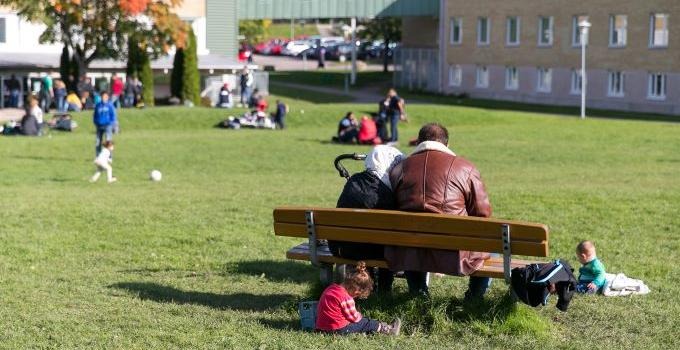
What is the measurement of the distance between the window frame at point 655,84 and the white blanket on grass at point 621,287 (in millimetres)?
44238

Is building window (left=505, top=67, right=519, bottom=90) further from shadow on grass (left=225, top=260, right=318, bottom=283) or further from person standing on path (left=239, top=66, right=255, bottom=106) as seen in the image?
shadow on grass (left=225, top=260, right=318, bottom=283)

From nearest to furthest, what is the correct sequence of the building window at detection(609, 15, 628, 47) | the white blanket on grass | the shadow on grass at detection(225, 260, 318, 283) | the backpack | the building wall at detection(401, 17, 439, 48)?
1. the backpack
2. the white blanket on grass
3. the shadow on grass at detection(225, 260, 318, 283)
4. the building window at detection(609, 15, 628, 47)
5. the building wall at detection(401, 17, 439, 48)

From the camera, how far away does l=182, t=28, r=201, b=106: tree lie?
5281cm

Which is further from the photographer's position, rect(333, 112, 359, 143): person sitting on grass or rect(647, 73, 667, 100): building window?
rect(647, 73, 667, 100): building window

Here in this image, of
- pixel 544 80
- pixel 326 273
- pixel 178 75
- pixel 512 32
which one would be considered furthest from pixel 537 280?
pixel 512 32

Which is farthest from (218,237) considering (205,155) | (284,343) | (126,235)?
(205,155)

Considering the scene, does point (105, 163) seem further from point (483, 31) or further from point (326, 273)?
point (483, 31)

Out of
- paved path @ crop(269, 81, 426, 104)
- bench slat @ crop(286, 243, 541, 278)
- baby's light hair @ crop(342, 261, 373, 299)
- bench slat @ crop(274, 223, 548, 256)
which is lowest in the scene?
paved path @ crop(269, 81, 426, 104)

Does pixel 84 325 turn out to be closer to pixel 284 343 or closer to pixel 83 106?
pixel 284 343

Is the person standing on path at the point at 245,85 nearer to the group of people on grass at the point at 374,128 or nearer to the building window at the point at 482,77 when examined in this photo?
the building window at the point at 482,77

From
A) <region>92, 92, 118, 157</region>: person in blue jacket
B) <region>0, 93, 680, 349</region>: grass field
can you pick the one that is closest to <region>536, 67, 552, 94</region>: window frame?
<region>0, 93, 680, 349</region>: grass field

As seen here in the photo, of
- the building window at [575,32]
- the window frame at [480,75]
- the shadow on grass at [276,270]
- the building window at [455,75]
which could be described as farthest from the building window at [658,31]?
the shadow on grass at [276,270]

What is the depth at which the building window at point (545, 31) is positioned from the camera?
60.5 metres

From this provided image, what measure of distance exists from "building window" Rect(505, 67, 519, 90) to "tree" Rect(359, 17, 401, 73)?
17607mm
